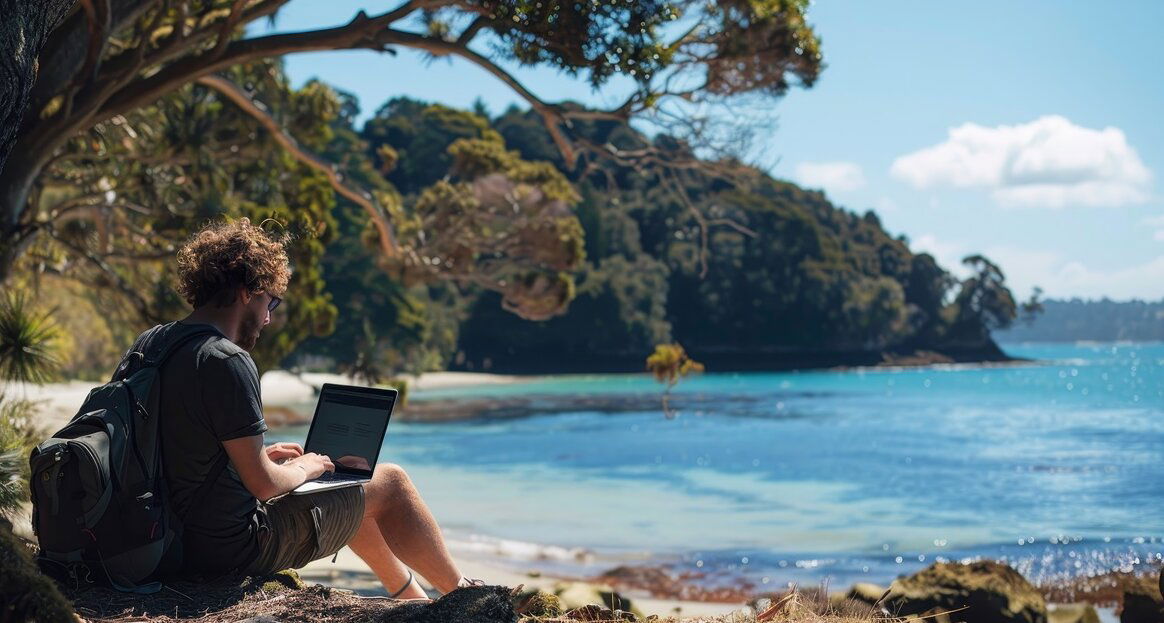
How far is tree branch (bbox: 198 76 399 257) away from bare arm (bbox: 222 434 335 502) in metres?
5.32

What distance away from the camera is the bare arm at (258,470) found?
2.86 metres

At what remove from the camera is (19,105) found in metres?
3.25

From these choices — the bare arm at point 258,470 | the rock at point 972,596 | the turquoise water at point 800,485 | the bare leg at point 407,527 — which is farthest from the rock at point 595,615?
the turquoise water at point 800,485

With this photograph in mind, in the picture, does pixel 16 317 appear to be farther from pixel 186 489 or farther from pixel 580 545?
pixel 580 545

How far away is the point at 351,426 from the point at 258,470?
49cm

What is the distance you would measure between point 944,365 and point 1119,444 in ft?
176

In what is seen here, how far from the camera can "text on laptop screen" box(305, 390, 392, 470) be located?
3.29 meters

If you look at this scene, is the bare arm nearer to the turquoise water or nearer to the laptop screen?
the laptop screen

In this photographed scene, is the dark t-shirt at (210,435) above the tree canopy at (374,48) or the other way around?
the other way around

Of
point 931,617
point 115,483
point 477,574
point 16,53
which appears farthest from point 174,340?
point 477,574

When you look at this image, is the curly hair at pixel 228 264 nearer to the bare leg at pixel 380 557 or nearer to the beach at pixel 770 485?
the bare leg at pixel 380 557

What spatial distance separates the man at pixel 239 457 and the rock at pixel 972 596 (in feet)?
12.4

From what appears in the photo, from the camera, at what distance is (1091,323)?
16275 centimetres

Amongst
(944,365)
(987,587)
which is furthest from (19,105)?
(944,365)
